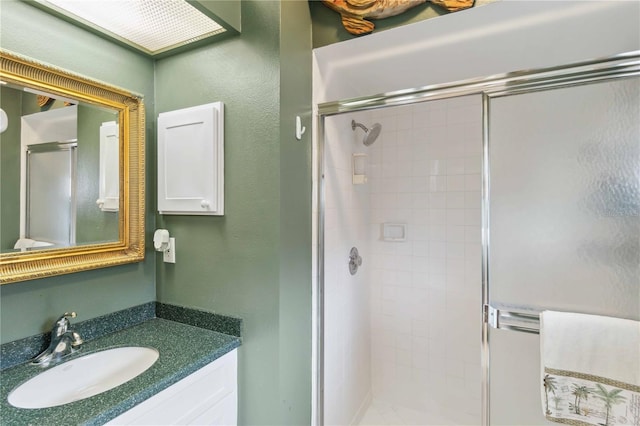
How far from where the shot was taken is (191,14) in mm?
1236

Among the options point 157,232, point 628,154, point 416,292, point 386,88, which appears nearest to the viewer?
point 628,154

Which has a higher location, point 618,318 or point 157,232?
point 157,232

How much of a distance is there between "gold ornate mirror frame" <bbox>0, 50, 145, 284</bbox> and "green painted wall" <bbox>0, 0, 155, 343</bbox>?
5 centimetres

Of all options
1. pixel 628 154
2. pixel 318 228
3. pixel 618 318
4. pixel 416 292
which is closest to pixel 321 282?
pixel 318 228

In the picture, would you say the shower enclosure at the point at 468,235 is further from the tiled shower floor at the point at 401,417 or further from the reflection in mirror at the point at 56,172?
the reflection in mirror at the point at 56,172

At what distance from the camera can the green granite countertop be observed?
820mm

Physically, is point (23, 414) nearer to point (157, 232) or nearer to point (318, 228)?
point (157, 232)

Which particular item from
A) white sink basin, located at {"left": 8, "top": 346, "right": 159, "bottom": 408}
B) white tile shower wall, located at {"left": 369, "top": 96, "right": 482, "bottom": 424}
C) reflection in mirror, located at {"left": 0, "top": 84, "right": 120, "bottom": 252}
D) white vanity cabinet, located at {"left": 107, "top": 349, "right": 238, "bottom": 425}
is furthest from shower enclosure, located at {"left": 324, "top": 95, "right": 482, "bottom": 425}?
reflection in mirror, located at {"left": 0, "top": 84, "right": 120, "bottom": 252}

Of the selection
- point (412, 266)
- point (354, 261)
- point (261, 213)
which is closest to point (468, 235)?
point (412, 266)

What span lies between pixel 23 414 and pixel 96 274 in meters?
0.59

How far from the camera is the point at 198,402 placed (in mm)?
1146

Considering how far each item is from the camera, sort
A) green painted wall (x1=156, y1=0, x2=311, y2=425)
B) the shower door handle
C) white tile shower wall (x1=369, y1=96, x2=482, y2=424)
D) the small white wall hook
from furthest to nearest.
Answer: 1. white tile shower wall (x1=369, y1=96, x2=482, y2=424)
2. the shower door handle
3. the small white wall hook
4. green painted wall (x1=156, y1=0, x2=311, y2=425)

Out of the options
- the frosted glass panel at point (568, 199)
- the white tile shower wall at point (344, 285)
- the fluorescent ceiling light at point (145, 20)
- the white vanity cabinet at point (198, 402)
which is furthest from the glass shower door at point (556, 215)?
the fluorescent ceiling light at point (145, 20)

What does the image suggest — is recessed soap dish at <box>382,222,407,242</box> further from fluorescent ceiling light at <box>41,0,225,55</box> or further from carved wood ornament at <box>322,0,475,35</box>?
fluorescent ceiling light at <box>41,0,225,55</box>
